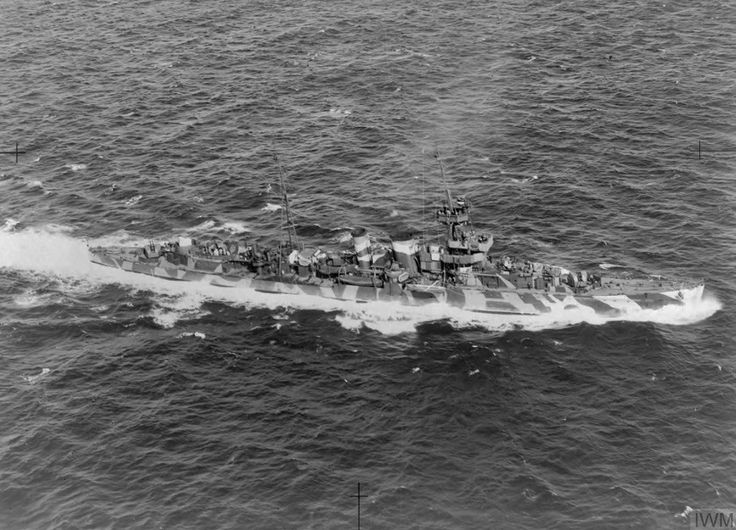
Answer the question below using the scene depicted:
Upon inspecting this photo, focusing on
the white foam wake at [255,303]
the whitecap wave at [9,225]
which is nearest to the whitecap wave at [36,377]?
the white foam wake at [255,303]

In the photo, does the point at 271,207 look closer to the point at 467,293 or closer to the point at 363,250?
the point at 363,250

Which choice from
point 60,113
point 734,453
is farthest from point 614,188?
point 60,113

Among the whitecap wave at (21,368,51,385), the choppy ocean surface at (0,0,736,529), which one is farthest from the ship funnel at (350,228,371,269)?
the whitecap wave at (21,368,51,385)

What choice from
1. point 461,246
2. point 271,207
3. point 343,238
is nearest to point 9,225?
point 271,207

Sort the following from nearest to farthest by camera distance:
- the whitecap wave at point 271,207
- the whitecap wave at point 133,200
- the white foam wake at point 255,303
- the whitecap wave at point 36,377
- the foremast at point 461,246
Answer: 1. the whitecap wave at point 36,377
2. the white foam wake at point 255,303
3. the foremast at point 461,246
4. the whitecap wave at point 271,207
5. the whitecap wave at point 133,200

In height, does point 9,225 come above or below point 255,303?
above

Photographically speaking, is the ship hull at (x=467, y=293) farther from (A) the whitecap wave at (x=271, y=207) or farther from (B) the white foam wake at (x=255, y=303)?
(A) the whitecap wave at (x=271, y=207)

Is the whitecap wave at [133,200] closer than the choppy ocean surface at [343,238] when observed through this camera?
No
